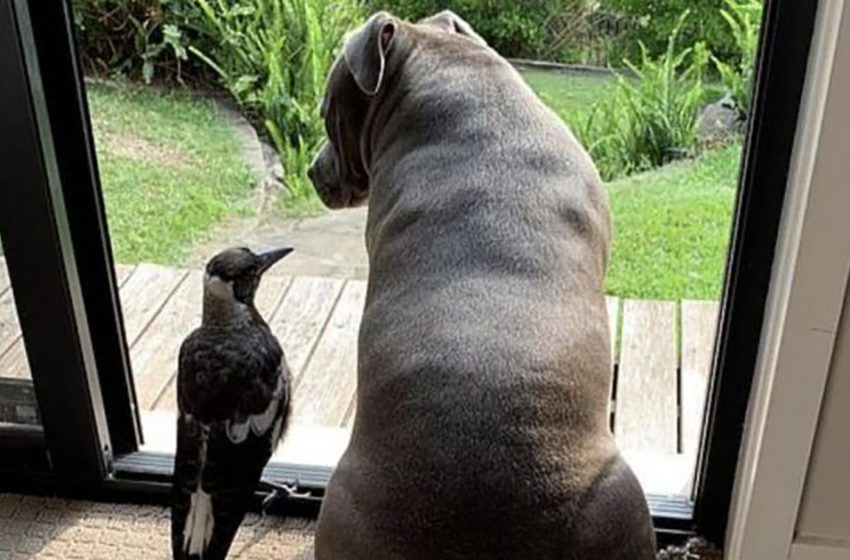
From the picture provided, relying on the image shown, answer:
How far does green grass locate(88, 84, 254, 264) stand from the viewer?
2.02 m

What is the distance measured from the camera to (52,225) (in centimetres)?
165

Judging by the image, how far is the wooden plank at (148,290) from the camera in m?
2.18

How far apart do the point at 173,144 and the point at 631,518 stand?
1.20 metres

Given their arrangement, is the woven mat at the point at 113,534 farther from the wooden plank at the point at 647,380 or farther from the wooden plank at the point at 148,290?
the wooden plank at the point at 148,290

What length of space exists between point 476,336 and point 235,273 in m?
0.45

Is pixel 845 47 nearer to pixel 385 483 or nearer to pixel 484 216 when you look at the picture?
pixel 484 216

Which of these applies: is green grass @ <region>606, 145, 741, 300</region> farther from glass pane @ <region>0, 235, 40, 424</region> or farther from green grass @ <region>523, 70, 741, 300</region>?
glass pane @ <region>0, 235, 40, 424</region>

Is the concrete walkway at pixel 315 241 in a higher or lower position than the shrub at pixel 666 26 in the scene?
lower

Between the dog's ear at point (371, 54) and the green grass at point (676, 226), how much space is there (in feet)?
1.59

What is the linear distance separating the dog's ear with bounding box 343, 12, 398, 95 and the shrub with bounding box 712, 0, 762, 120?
463 millimetres

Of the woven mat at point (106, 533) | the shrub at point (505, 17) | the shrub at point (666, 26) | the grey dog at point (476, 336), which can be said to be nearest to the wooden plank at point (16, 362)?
the woven mat at point (106, 533)

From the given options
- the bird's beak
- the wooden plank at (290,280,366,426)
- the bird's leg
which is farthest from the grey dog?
the wooden plank at (290,280,366,426)

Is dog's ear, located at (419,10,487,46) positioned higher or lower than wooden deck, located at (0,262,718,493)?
higher

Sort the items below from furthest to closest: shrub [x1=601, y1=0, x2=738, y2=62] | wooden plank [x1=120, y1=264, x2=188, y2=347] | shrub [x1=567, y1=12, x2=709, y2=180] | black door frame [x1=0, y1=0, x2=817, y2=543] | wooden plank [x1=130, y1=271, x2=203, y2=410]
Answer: wooden plank [x1=120, y1=264, x2=188, y2=347] < wooden plank [x1=130, y1=271, x2=203, y2=410] < shrub [x1=567, y1=12, x2=709, y2=180] < shrub [x1=601, y1=0, x2=738, y2=62] < black door frame [x1=0, y1=0, x2=817, y2=543]
